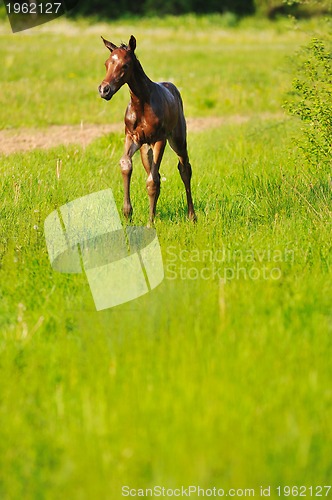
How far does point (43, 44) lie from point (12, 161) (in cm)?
2159

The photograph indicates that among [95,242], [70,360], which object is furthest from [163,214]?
[70,360]

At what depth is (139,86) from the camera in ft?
25.6

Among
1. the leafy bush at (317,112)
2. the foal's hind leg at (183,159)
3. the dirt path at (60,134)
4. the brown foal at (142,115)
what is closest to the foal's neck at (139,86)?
the brown foal at (142,115)

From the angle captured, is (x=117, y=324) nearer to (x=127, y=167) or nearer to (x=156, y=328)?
(x=156, y=328)

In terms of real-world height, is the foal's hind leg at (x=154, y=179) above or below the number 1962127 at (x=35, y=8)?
above

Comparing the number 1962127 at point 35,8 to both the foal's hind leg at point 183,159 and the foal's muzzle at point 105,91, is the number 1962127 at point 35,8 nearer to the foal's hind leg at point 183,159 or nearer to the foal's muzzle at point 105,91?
the foal's hind leg at point 183,159

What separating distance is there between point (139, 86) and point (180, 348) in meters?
3.62

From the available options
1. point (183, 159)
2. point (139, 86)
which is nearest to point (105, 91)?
point (139, 86)

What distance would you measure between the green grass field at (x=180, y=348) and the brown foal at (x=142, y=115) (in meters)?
0.46

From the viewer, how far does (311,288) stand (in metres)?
5.91

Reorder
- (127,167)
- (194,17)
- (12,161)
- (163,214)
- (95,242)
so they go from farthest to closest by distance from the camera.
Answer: (194,17) → (12,161) → (163,214) → (127,167) → (95,242)

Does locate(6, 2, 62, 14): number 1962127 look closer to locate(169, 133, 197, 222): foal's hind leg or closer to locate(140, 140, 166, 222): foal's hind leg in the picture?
locate(169, 133, 197, 222): foal's hind leg

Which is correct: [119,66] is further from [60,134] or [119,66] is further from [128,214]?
[60,134]

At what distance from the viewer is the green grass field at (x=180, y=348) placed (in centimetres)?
380
